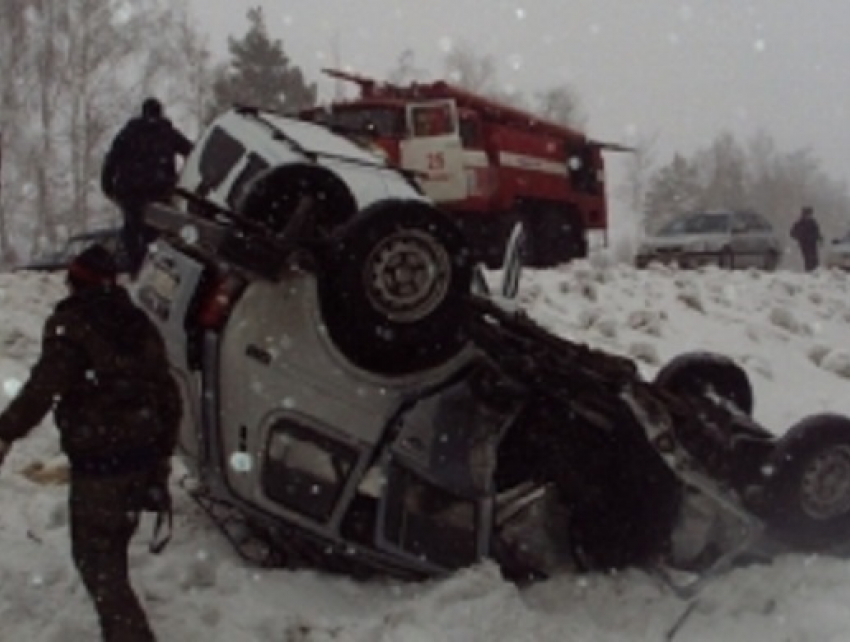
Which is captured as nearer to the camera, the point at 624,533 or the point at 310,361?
the point at 310,361

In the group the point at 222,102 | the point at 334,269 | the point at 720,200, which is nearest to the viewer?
the point at 334,269

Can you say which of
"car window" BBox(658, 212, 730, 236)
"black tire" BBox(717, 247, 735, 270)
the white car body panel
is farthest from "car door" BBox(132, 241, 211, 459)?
"car window" BBox(658, 212, 730, 236)

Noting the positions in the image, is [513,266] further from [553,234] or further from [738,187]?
[738,187]

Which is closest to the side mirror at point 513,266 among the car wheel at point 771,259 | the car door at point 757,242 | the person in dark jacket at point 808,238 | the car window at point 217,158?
the car window at point 217,158

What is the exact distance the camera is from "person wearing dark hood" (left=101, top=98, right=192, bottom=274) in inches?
343

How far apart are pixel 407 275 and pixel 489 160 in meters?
12.2

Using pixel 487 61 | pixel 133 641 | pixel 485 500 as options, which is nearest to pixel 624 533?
pixel 485 500

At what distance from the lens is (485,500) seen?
471 cm

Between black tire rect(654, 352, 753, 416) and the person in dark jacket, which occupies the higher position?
the person in dark jacket

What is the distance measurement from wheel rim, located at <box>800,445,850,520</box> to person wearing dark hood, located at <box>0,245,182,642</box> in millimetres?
3120

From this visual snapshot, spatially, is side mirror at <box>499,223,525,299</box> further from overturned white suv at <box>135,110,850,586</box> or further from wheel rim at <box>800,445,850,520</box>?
wheel rim at <box>800,445,850,520</box>

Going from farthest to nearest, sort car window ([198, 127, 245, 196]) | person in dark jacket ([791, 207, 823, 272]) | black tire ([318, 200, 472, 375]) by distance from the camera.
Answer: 1. person in dark jacket ([791, 207, 823, 272])
2. car window ([198, 127, 245, 196])
3. black tire ([318, 200, 472, 375])

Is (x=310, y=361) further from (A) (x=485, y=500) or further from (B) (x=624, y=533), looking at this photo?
(B) (x=624, y=533)

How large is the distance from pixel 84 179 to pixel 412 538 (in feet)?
115
